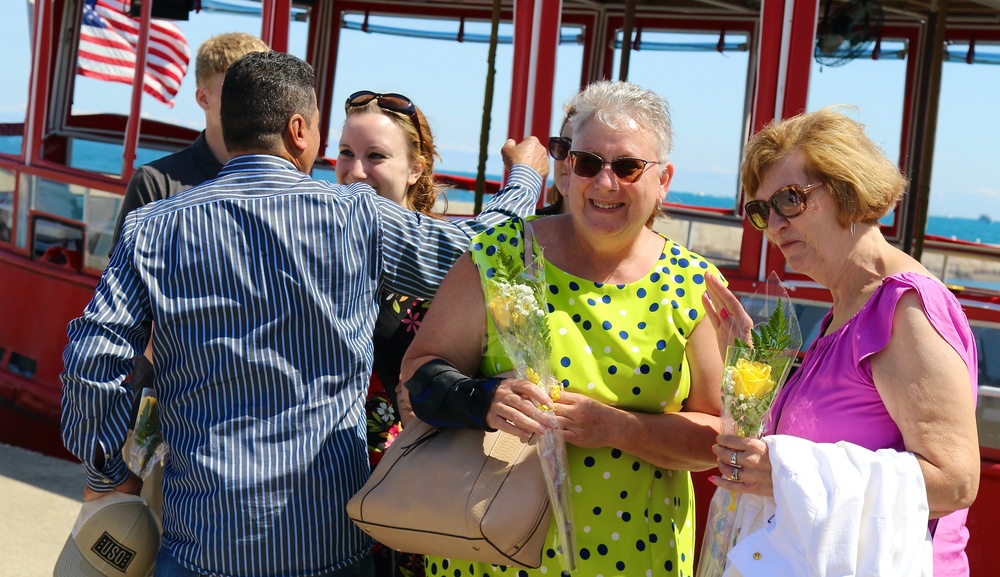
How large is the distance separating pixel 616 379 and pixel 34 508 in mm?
4123

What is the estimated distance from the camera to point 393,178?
3449 mm

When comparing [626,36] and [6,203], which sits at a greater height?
[626,36]

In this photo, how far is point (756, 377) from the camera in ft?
7.21

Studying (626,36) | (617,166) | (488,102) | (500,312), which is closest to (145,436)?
(500,312)

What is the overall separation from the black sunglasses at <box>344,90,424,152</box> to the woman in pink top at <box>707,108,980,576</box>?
4.56 ft

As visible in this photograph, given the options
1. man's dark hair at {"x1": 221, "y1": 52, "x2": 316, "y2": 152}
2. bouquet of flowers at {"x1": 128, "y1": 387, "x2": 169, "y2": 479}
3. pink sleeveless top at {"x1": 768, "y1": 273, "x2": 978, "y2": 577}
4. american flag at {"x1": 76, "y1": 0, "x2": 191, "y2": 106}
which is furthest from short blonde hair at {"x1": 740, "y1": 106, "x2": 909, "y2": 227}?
american flag at {"x1": 76, "y1": 0, "x2": 191, "y2": 106}

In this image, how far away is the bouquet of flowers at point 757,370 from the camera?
2.20 meters

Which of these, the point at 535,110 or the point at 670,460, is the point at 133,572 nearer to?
the point at 670,460

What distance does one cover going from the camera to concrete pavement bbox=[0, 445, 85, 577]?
4.84 m

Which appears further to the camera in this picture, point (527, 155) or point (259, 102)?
point (527, 155)

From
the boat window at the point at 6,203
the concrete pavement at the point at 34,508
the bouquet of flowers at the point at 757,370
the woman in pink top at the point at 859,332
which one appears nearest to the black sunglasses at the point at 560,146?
the woman in pink top at the point at 859,332

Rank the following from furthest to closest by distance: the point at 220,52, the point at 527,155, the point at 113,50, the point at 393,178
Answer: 1. the point at 113,50
2. the point at 220,52
3. the point at 393,178
4. the point at 527,155

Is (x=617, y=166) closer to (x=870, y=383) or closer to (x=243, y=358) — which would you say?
(x=870, y=383)

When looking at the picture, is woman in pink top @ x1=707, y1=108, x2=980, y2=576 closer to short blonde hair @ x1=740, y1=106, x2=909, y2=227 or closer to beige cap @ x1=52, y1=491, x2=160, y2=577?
short blonde hair @ x1=740, y1=106, x2=909, y2=227
